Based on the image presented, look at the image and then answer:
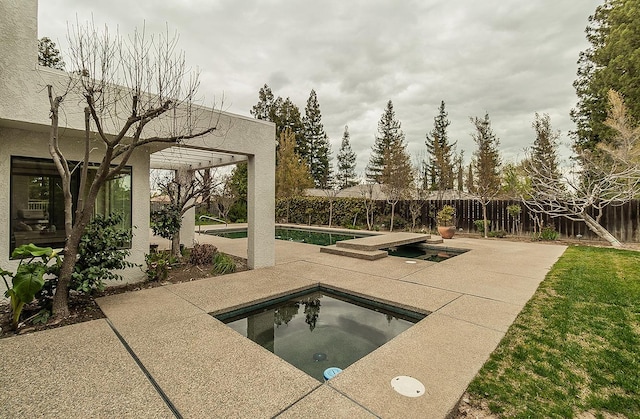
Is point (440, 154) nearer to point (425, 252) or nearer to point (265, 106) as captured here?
point (425, 252)

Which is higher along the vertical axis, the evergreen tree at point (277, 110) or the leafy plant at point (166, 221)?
the evergreen tree at point (277, 110)

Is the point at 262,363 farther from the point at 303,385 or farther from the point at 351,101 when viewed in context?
the point at 351,101

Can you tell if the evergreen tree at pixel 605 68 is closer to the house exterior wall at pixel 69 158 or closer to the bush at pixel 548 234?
the bush at pixel 548 234

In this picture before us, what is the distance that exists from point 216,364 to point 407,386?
1676 millimetres

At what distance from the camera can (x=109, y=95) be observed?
420 centimetres

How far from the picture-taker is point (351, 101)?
2352cm

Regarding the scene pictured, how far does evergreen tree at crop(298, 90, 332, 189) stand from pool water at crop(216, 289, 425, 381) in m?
28.0

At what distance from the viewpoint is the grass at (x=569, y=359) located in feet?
7.01

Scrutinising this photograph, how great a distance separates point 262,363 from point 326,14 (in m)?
8.84

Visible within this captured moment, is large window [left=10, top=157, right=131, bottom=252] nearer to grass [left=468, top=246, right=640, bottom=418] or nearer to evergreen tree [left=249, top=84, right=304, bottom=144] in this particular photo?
grass [left=468, top=246, right=640, bottom=418]

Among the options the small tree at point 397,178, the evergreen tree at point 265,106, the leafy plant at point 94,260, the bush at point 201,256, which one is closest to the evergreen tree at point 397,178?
the small tree at point 397,178

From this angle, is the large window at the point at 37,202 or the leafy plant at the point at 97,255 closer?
the leafy plant at the point at 97,255

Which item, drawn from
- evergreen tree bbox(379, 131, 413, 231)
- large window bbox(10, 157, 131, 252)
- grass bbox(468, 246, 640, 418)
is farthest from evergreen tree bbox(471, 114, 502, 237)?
large window bbox(10, 157, 131, 252)

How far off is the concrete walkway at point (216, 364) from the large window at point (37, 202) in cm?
155
